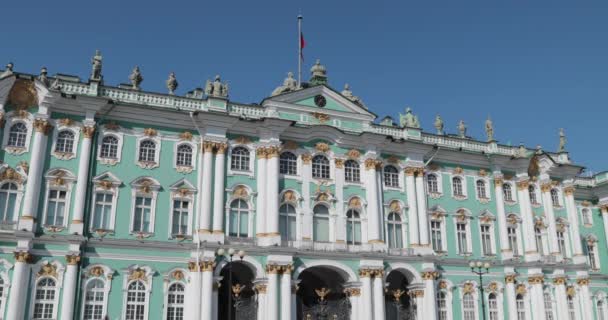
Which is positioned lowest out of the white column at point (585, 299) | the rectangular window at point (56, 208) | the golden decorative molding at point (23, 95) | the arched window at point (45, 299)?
the arched window at point (45, 299)

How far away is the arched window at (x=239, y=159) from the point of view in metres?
40.5

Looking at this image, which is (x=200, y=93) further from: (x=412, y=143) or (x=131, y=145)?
(x=412, y=143)

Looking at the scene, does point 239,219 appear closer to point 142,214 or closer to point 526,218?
point 142,214

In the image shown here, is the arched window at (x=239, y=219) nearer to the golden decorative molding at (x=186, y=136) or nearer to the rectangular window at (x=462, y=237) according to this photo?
the golden decorative molding at (x=186, y=136)

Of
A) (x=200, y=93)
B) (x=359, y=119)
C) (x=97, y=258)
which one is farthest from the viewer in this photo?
(x=359, y=119)

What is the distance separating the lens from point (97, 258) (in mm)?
35625

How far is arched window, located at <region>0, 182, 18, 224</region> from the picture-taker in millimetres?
34594

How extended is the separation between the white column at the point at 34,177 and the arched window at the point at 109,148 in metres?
3.17

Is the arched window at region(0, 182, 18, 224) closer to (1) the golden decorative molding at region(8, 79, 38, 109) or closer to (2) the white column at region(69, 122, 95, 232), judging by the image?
(2) the white column at region(69, 122, 95, 232)

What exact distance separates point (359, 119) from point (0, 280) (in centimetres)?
2462

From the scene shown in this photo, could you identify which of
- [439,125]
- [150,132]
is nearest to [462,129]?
[439,125]

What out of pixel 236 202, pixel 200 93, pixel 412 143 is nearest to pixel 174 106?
pixel 200 93

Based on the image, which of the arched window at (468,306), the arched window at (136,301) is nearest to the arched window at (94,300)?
the arched window at (136,301)

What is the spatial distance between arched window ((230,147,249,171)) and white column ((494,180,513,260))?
19.9 meters
